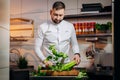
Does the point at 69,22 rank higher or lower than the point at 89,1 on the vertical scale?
lower

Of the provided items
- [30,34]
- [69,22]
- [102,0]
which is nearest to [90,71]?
[69,22]

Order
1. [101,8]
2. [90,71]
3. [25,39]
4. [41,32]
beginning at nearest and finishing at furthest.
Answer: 1. [90,71]
2. [101,8]
3. [41,32]
4. [25,39]

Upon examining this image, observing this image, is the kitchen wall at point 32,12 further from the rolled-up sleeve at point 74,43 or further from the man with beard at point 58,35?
the rolled-up sleeve at point 74,43

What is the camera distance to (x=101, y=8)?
115 inches

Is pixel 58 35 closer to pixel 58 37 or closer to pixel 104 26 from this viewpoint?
pixel 58 37

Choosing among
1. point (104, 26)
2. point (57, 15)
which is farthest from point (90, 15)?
point (57, 15)

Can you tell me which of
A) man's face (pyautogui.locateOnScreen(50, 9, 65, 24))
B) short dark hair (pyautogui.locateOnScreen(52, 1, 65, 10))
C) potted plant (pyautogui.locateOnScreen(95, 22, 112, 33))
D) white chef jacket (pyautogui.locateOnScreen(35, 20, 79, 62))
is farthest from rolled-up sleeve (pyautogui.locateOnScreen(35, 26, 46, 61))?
potted plant (pyautogui.locateOnScreen(95, 22, 112, 33))

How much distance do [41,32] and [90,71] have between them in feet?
3.07

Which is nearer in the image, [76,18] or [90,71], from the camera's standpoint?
[90,71]

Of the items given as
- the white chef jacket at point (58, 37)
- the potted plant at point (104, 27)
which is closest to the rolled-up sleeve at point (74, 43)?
the white chef jacket at point (58, 37)

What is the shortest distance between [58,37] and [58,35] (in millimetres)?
30

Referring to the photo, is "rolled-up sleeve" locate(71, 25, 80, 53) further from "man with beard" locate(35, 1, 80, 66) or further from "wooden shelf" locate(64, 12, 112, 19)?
"wooden shelf" locate(64, 12, 112, 19)

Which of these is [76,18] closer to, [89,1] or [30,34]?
[89,1]

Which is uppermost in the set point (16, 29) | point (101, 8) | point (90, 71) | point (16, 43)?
point (101, 8)
